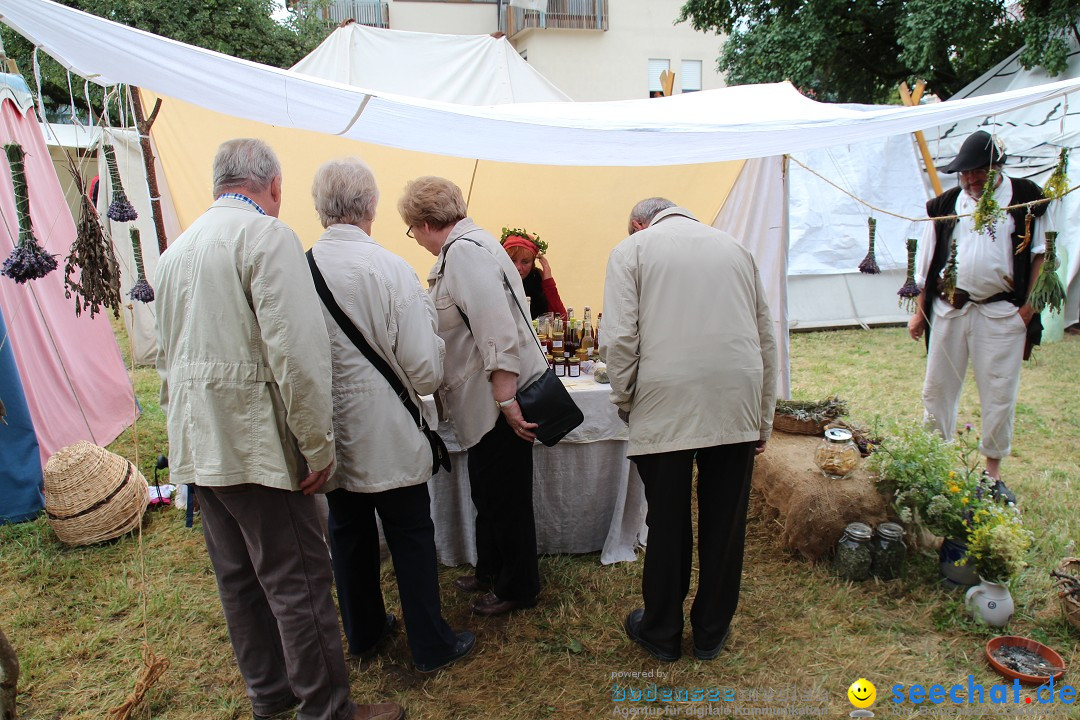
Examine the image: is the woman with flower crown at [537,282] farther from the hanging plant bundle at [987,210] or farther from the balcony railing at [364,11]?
the balcony railing at [364,11]

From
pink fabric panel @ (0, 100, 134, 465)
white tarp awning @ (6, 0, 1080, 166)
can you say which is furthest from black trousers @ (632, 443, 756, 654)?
pink fabric panel @ (0, 100, 134, 465)

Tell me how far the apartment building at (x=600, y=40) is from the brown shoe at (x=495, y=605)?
20836mm

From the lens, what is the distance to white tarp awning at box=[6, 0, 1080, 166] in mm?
1976

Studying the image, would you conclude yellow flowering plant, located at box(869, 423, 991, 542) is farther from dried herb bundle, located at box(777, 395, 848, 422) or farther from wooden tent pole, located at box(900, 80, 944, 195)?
wooden tent pole, located at box(900, 80, 944, 195)

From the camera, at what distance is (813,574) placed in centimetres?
288

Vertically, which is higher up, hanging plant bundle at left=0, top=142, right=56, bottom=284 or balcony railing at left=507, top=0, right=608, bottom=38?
balcony railing at left=507, top=0, right=608, bottom=38

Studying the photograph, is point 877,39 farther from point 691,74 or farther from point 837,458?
point 691,74

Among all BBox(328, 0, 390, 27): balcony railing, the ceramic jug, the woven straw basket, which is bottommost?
the ceramic jug

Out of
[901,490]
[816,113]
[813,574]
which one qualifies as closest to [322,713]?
[813,574]

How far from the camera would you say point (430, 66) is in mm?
5238

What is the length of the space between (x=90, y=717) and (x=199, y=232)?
1.63m

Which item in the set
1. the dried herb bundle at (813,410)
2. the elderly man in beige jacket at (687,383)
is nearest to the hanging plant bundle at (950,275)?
the dried herb bundle at (813,410)

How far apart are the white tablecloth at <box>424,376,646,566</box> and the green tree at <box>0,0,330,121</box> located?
38.0ft

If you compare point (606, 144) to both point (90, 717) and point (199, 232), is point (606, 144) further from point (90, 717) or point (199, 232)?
point (90, 717)
